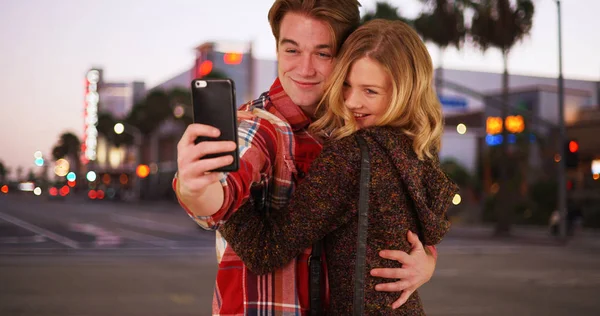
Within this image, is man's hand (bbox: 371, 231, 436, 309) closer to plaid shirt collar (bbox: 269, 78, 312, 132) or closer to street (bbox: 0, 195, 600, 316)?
plaid shirt collar (bbox: 269, 78, 312, 132)

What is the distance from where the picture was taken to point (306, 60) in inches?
102

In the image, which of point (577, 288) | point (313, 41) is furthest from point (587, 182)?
point (313, 41)

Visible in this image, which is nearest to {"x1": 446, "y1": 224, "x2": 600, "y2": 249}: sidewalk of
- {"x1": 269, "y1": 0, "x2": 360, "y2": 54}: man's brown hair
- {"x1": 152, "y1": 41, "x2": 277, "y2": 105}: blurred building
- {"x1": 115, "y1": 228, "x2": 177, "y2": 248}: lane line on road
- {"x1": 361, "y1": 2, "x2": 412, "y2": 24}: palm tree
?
{"x1": 361, "y1": 2, "x2": 412, "y2": 24}: palm tree

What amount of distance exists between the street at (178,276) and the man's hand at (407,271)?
8076 millimetres

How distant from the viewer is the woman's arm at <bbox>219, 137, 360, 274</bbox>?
6.87 ft

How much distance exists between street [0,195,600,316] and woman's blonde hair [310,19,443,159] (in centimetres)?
A: 811

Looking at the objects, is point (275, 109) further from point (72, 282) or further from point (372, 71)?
point (72, 282)

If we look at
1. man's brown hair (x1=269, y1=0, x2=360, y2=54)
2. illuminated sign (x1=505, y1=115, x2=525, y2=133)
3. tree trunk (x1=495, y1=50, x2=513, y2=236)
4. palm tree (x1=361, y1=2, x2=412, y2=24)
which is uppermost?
palm tree (x1=361, y1=2, x2=412, y2=24)

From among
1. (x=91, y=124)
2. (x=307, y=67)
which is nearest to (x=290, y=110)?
(x=307, y=67)

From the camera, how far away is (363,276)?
2.11m

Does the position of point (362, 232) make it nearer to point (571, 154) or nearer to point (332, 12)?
point (332, 12)

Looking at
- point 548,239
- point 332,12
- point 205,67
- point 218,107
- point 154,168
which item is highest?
point 205,67

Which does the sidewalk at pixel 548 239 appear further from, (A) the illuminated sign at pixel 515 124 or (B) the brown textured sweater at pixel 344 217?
(B) the brown textured sweater at pixel 344 217

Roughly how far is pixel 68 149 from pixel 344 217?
129224mm
